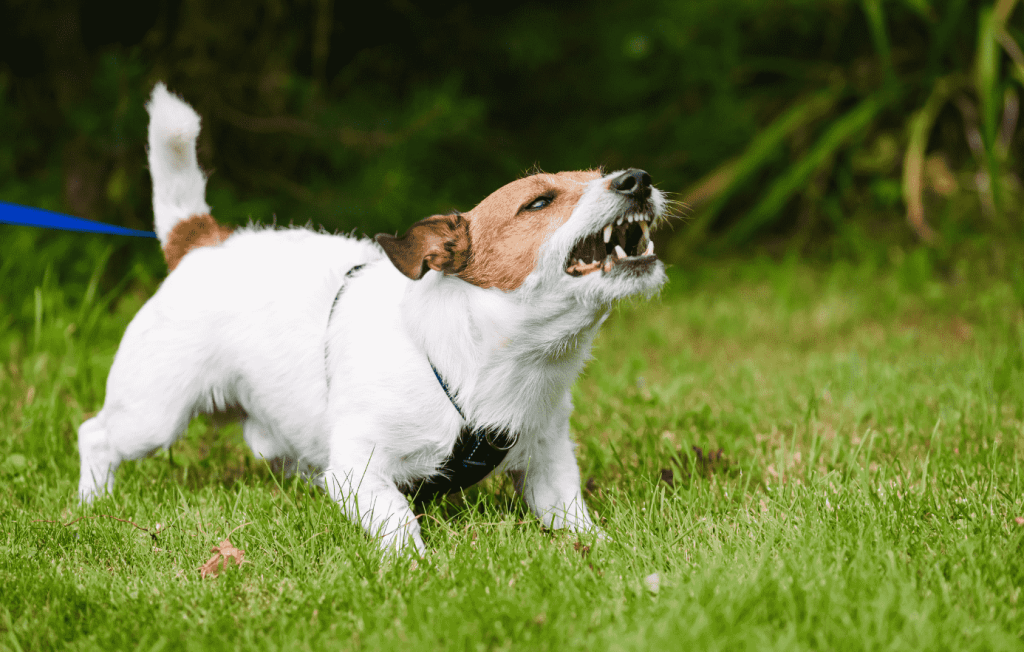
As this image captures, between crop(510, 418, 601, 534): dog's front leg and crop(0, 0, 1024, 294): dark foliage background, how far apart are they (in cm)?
225

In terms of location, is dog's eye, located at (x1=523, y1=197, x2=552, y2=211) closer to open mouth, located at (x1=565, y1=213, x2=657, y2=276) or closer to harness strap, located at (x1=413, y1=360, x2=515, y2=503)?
open mouth, located at (x1=565, y1=213, x2=657, y2=276)

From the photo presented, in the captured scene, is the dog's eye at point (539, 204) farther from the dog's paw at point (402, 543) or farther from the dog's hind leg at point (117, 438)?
the dog's hind leg at point (117, 438)

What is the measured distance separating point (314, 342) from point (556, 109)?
456 centimetres

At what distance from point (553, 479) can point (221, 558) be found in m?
0.93

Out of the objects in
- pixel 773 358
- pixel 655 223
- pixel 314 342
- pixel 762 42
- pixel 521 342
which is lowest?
pixel 773 358

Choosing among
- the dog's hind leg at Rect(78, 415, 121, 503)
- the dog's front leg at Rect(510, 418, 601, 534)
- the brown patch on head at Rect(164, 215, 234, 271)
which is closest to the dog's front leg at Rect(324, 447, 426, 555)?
the dog's front leg at Rect(510, 418, 601, 534)

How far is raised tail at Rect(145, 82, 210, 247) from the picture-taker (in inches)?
111

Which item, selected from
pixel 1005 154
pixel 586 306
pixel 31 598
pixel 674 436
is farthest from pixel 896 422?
pixel 1005 154

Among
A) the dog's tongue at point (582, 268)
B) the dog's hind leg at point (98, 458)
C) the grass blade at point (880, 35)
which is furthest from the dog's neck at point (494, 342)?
the grass blade at point (880, 35)

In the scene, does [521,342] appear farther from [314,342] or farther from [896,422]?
[896,422]

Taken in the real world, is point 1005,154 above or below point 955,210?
above

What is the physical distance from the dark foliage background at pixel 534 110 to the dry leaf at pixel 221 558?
2.18 meters

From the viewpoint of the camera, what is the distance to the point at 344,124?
16.9 feet

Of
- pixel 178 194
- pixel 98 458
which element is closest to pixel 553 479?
pixel 98 458
